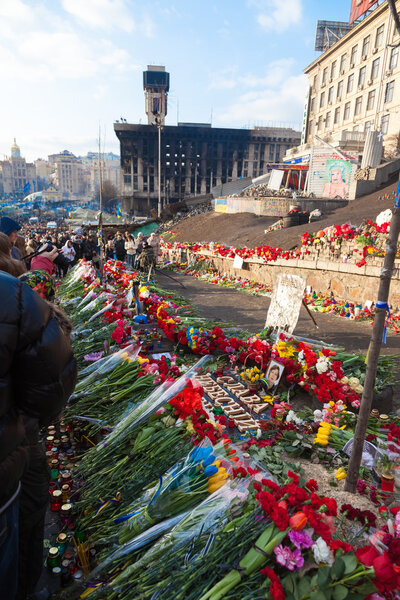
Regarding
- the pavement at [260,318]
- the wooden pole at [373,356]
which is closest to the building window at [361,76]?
the pavement at [260,318]

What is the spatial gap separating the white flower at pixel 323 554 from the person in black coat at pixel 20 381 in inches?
66.7

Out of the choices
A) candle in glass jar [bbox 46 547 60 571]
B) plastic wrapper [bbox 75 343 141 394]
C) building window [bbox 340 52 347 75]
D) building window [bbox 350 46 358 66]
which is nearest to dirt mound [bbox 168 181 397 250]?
plastic wrapper [bbox 75 343 141 394]

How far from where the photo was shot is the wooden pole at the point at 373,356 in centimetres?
266

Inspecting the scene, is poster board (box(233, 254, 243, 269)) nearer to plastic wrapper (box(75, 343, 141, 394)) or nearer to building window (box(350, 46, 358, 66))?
plastic wrapper (box(75, 343, 141, 394))

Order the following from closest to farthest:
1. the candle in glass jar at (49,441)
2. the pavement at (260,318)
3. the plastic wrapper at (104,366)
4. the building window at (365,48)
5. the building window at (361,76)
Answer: the candle in glass jar at (49,441), the plastic wrapper at (104,366), the pavement at (260,318), the building window at (365,48), the building window at (361,76)

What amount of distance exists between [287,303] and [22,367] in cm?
568

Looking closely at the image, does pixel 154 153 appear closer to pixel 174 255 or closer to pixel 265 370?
pixel 174 255

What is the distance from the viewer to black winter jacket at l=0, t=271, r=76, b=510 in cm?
160

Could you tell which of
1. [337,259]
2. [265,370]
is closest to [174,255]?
[337,259]

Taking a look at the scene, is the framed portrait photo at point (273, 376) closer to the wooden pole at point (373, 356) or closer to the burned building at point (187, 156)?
the wooden pole at point (373, 356)

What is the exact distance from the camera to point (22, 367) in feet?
5.58

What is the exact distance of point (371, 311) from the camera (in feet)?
31.0

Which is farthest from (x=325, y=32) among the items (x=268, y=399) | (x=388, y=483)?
(x=388, y=483)

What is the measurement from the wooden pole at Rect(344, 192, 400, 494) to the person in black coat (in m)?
2.20
